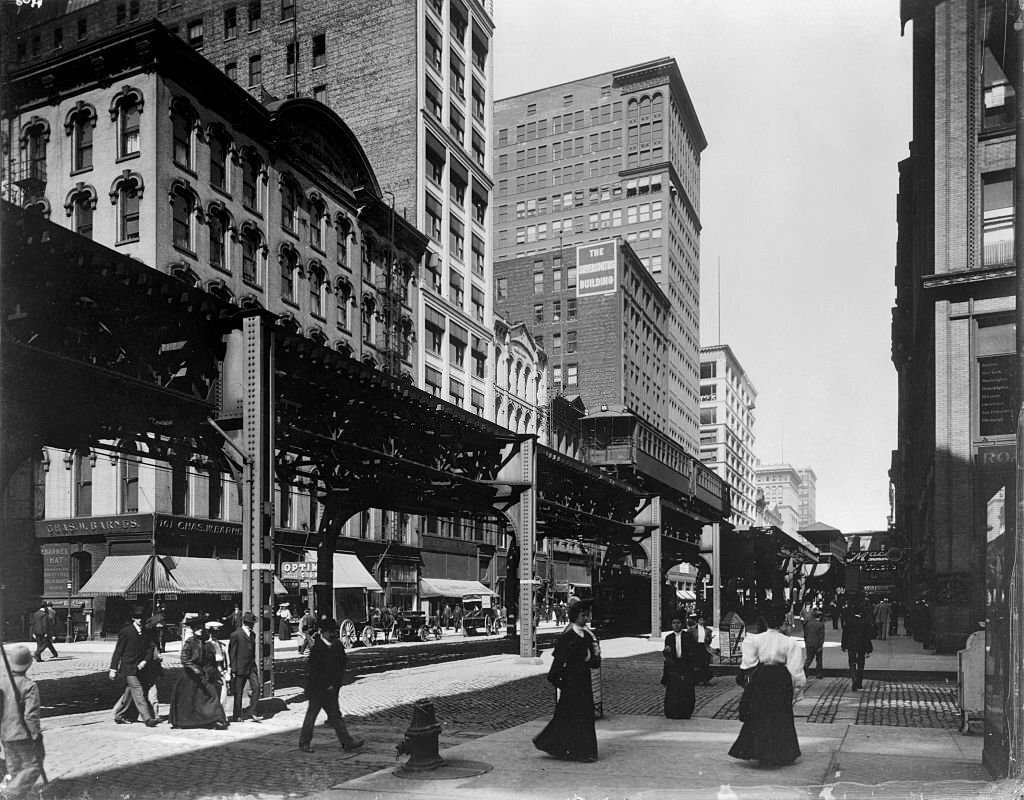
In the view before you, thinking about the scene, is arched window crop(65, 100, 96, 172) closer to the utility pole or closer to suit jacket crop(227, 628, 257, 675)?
suit jacket crop(227, 628, 257, 675)

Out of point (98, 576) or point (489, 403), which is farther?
point (489, 403)

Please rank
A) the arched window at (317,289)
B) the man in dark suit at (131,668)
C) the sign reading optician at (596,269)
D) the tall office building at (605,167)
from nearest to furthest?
1. the man in dark suit at (131,668)
2. the arched window at (317,289)
3. the sign reading optician at (596,269)
4. the tall office building at (605,167)

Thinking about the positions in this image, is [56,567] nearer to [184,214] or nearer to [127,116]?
[184,214]

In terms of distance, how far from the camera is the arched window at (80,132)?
39562 mm

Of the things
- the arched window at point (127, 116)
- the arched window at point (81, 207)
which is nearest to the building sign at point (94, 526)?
the arched window at point (81, 207)

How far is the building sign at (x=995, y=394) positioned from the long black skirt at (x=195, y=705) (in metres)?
24.7

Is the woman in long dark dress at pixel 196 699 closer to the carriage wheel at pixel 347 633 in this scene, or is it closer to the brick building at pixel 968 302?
the carriage wheel at pixel 347 633

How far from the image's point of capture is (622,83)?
10150 cm

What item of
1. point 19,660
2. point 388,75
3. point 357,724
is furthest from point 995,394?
point 388,75

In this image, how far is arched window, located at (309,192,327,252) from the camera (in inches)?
1892

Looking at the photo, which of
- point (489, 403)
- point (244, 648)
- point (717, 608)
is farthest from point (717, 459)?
point (244, 648)

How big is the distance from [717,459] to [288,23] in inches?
4263

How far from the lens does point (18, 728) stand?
7980 millimetres

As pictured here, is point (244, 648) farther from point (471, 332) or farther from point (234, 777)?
point (471, 332)
